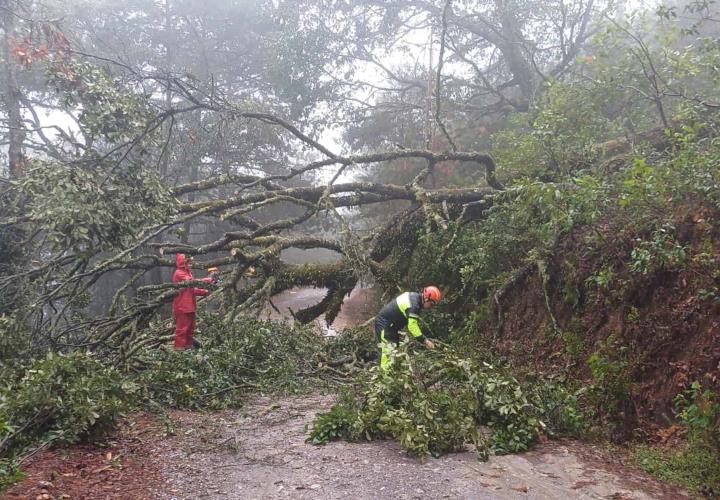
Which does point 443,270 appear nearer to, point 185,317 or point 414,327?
point 414,327

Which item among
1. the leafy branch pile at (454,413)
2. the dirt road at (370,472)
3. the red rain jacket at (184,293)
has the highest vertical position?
the red rain jacket at (184,293)

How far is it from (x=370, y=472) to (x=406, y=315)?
2.75 meters

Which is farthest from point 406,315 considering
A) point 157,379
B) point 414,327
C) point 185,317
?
point 185,317

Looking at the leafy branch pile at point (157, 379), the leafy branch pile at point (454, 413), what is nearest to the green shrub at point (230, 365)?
the leafy branch pile at point (157, 379)

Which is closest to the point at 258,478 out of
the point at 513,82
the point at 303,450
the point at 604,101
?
the point at 303,450

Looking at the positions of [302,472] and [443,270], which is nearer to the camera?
[302,472]

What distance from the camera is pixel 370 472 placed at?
13.1 feet

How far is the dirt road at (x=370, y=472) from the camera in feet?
12.1

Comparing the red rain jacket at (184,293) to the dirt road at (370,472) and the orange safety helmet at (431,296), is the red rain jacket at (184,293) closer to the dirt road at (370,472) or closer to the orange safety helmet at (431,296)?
the dirt road at (370,472)

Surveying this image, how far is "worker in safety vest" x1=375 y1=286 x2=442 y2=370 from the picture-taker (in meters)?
6.29

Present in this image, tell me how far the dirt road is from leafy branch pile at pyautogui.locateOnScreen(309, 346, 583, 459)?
13 centimetres

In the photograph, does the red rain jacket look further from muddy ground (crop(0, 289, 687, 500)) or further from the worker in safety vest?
muddy ground (crop(0, 289, 687, 500))

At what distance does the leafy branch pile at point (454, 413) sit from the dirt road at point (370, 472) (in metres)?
0.13

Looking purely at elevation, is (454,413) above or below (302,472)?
above
